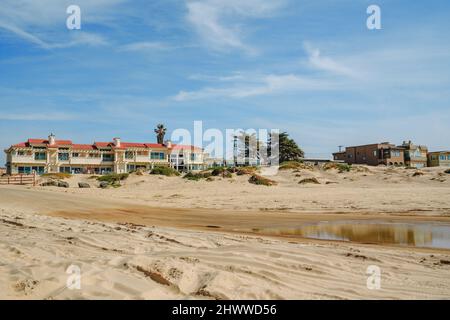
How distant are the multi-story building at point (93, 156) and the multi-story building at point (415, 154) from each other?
4035 cm

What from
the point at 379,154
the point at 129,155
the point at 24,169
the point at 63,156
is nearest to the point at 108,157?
the point at 129,155

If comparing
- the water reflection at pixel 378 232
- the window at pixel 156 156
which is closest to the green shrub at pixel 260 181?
the water reflection at pixel 378 232

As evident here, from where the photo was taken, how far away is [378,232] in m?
11.3

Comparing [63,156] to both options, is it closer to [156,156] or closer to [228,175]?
[156,156]

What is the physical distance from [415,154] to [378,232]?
253ft

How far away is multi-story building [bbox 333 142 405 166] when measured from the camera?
7556cm

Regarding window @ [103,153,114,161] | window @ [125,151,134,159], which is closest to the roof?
window @ [125,151,134,159]

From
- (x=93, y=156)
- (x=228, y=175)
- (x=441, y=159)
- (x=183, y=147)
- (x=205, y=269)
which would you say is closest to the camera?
(x=205, y=269)

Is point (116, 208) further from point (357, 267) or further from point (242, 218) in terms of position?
point (357, 267)

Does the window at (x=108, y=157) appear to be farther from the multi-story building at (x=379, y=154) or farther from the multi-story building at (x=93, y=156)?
the multi-story building at (x=379, y=154)

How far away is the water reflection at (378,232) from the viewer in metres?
9.78

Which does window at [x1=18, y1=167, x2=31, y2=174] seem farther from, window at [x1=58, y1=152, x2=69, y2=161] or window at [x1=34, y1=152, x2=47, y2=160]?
window at [x1=58, y1=152, x2=69, y2=161]
